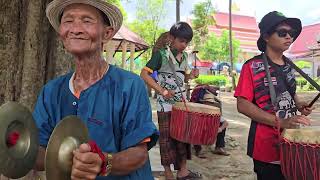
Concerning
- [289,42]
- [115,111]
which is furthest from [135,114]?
[289,42]

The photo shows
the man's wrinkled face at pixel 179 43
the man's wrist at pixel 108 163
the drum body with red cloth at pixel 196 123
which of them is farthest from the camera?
the man's wrinkled face at pixel 179 43

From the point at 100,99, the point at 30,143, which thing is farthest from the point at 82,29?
the point at 30,143

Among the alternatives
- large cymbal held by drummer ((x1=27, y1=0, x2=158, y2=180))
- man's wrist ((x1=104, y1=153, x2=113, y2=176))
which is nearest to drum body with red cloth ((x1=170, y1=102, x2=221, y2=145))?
large cymbal held by drummer ((x1=27, y1=0, x2=158, y2=180))

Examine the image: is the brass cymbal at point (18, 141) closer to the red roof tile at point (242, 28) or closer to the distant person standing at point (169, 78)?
the distant person standing at point (169, 78)

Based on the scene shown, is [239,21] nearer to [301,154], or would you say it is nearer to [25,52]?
[25,52]

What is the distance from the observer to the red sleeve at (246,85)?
2936 mm

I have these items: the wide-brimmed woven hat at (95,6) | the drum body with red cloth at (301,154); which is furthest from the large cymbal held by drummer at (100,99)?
the drum body with red cloth at (301,154)

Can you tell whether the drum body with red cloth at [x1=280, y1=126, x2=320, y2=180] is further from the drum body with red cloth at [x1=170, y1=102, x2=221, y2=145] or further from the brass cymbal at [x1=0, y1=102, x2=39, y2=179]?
the drum body with red cloth at [x1=170, y1=102, x2=221, y2=145]

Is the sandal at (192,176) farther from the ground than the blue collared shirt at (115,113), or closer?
closer

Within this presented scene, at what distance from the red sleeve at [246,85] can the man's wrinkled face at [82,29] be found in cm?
139

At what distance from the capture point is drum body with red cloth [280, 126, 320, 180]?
2.43 m

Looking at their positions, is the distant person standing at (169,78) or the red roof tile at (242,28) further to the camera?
the red roof tile at (242,28)

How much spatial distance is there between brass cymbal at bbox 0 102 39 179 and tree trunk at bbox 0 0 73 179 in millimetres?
1873

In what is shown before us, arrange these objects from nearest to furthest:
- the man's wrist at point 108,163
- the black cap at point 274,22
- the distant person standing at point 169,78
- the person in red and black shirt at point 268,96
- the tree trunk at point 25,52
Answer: the man's wrist at point 108,163 < the person in red and black shirt at point 268,96 < the black cap at point 274,22 < the tree trunk at point 25,52 < the distant person standing at point 169,78
